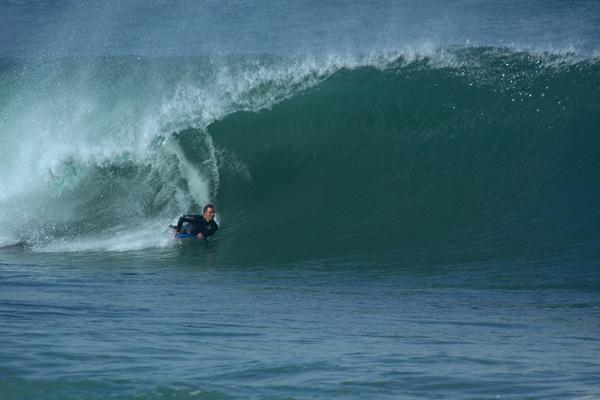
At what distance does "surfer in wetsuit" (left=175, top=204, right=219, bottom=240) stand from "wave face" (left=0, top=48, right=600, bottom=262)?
1.06 feet

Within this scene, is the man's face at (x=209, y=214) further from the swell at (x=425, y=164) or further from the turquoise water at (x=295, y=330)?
the turquoise water at (x=295, y=330)

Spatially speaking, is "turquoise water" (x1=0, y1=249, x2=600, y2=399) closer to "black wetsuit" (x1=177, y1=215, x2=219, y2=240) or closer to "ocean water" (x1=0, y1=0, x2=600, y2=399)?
"ocean water" (x1=0, y1=0, x2=600, y2=399)

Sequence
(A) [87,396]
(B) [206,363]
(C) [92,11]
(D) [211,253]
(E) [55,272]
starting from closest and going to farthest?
1. (A) [87,396]
2. (B) [206,363]
3. (E) [55,272]
4. (D) [211,253]
5. (C) [92,11]

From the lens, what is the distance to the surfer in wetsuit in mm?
13938

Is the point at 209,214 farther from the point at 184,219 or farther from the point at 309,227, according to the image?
the point at 309,227

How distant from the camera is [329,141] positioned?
57.6 ft

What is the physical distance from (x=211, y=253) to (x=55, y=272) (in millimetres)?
2600

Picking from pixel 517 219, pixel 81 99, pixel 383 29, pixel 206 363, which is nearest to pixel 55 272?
pixel 206 363

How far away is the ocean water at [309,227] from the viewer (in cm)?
691

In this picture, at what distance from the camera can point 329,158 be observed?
16969 millimetres

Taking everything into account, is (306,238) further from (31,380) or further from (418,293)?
(31,380)

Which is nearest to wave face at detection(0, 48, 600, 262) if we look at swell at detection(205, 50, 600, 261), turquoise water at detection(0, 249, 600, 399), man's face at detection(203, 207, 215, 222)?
swell at detection(205, 50, 600, 261)

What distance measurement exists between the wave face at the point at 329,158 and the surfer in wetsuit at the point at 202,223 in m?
0.32

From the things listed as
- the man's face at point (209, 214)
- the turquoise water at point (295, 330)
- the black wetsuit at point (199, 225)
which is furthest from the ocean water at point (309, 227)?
the man's face at point (209, 214)
